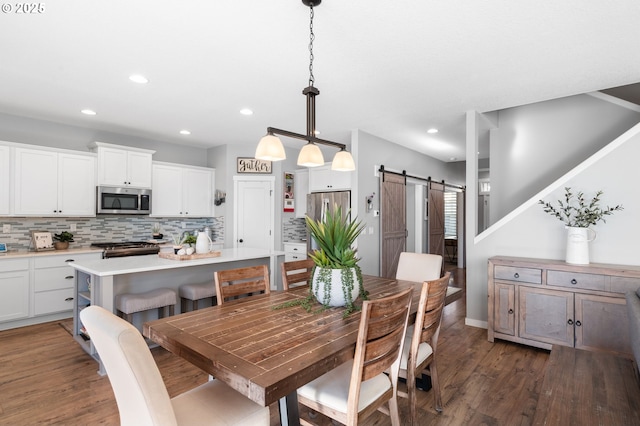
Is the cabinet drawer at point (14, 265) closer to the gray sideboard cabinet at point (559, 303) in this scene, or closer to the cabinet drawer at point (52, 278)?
the cabinet drawer at point (52, 278)

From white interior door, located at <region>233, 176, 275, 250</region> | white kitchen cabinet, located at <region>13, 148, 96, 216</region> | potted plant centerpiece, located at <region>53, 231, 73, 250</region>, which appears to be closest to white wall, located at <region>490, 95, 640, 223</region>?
white interior door, located at <region>233, 176, 275, 250</region>

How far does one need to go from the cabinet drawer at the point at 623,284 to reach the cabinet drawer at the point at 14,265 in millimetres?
6128

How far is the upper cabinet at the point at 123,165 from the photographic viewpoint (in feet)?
14.9

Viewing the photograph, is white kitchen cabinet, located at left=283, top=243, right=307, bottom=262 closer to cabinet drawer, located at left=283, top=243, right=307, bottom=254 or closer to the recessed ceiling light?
cabinet drawer, located at left=283, top=243, right=307, bottom=254

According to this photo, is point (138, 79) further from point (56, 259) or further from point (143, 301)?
point (56, 259)

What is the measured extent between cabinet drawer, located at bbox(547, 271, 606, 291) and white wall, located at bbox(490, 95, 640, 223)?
1.59 metres

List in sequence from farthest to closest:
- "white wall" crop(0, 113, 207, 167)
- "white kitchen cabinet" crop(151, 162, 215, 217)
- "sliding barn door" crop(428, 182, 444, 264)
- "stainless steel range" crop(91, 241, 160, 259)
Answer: "sliding barn door" crop(428, 182, 444, 264) < "white kitchen cabinet" crop(151, 162, 215, 217) < "stainless steel range" crop(91, 241, 160, 259) < "white wall" crop(0, 113, 207, 167)

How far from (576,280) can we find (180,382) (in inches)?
141

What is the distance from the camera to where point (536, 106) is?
4.24 m

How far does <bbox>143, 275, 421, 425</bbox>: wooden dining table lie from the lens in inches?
44.9

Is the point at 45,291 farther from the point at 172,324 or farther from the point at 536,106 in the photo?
the point at 536,106

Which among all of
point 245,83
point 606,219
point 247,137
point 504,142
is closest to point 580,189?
point 606,219

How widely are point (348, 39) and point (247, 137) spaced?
10.6ft

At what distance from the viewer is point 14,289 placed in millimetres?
3740
